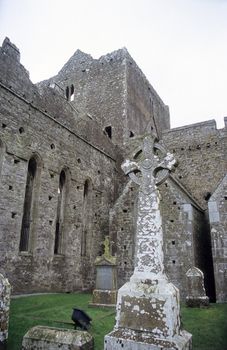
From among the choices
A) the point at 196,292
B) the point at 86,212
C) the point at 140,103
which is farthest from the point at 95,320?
the point at 140,103

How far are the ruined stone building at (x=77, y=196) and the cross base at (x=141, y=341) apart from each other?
21.2ft

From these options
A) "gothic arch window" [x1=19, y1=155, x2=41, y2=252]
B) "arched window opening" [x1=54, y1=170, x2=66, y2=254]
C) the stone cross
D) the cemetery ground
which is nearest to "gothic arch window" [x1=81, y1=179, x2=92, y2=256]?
"arched window opening" [x1=54, y1=170, x2=66, y2=254]

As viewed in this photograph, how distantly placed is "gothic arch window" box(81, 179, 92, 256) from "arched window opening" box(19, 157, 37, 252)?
3.47m

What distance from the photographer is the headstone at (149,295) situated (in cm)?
377

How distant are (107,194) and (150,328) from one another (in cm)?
1206

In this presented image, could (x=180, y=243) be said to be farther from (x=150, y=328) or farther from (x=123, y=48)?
(x=123, y=48)

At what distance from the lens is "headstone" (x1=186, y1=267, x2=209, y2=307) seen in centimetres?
855

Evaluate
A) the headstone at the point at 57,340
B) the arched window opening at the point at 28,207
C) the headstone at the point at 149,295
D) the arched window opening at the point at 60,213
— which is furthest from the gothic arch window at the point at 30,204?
the headstone at the point at 149,295

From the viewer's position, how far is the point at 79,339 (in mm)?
4012

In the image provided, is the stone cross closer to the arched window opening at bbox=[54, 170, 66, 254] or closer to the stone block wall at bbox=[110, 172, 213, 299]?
the stone block wall at bbox=[110, 172, 213, 299]

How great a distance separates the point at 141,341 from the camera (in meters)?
3.77

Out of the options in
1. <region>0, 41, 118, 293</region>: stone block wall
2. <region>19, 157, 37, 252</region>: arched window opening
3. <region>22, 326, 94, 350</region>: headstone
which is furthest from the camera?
<region>19, 157, 37, 252</region>: arched window opening

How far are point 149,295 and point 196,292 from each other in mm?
5482

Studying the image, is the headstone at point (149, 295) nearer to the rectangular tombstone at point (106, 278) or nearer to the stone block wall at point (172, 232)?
the rectangular tombstone at point (106, 278)
